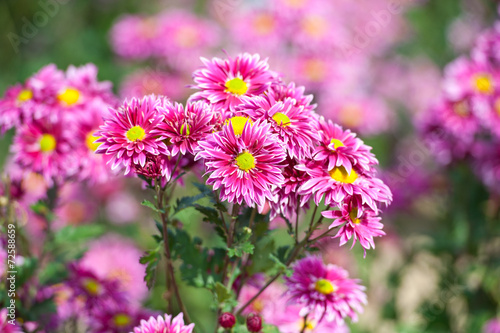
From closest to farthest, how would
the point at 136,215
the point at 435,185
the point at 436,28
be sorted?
the point at 435,185 → the point at 136,215 → the point at 436,28

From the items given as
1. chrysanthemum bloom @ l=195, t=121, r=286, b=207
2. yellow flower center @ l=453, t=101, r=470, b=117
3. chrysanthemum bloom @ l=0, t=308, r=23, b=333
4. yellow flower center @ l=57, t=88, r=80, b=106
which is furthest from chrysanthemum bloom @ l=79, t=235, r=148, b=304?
yellow flower center @ l=453, t=101, r=470, b=117

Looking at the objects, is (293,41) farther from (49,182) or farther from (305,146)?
(305,146)

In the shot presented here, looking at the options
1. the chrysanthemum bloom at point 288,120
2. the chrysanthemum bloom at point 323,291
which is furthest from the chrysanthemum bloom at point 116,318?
the chrysanthemum bloom at point 288,120

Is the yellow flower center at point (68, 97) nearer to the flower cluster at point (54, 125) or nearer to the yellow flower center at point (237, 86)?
the flower cluster at point (54, 125)

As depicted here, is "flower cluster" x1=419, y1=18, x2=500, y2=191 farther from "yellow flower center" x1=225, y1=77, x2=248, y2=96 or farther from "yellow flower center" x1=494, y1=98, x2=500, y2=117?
"yellow flower center" x1=225, y1=77, x2=248, y2=96

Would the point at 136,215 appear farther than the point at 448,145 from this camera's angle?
Yes

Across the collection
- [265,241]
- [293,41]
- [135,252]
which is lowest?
[265,241]

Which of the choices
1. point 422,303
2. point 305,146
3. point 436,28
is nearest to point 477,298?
point 422,303
